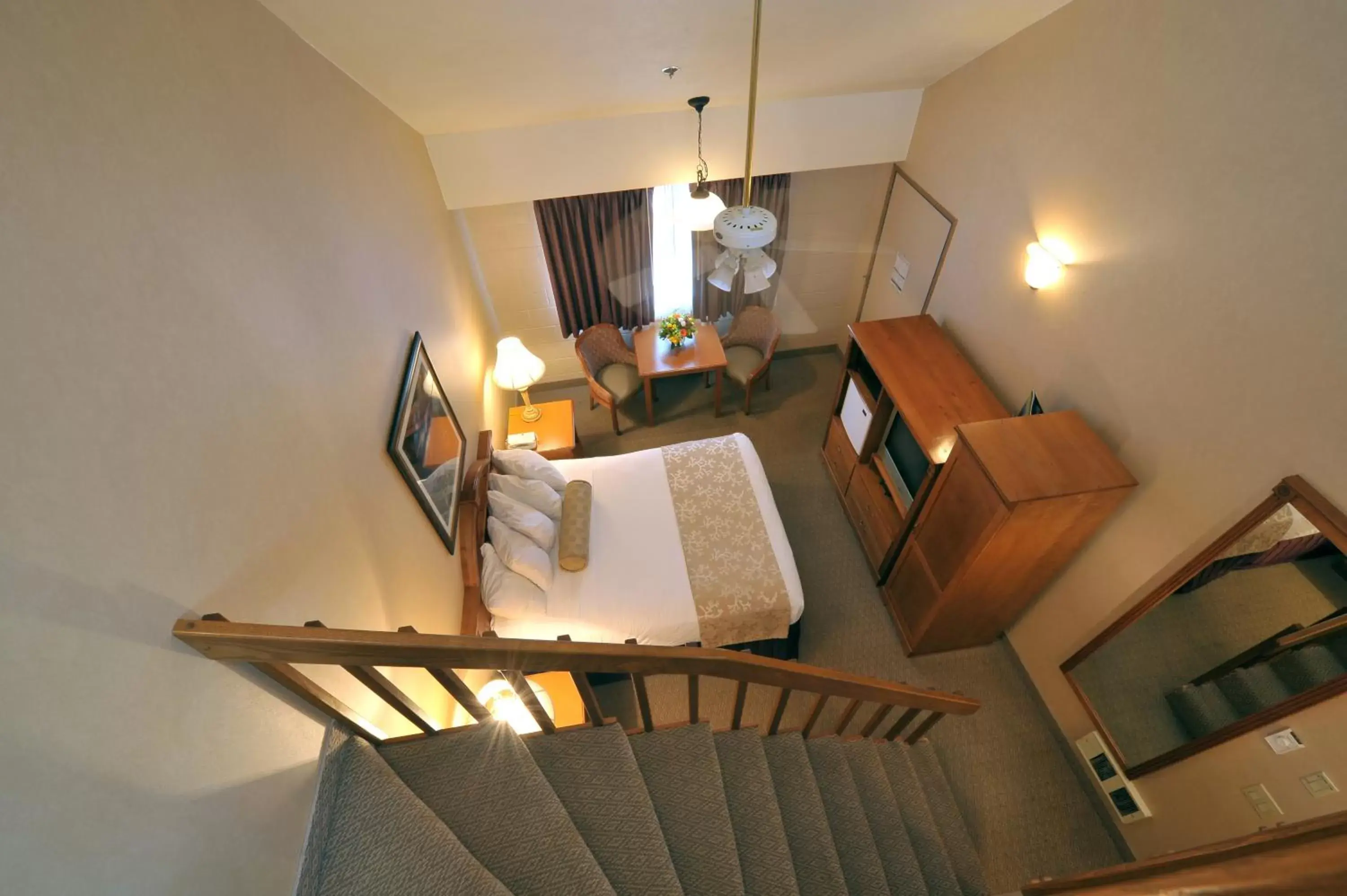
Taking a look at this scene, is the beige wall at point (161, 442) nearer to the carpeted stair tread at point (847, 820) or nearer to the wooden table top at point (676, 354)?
the carpeted stair tread at point (847, 820)

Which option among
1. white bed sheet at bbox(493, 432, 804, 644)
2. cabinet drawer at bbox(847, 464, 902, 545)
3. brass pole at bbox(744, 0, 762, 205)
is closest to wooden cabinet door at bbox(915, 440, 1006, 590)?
cabinet drawer at bbox(847, 464, 902, 545)

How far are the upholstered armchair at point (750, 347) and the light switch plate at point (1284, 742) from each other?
3348mm

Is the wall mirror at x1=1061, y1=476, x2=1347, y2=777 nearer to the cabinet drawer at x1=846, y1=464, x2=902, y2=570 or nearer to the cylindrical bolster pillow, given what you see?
the cabinet drawer at x1=846, y1=464, x2=902, y2=570

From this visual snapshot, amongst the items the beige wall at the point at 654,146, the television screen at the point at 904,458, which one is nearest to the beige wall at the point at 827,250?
the beige wall at the point at 654,146

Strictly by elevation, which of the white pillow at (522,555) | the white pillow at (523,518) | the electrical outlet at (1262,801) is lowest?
the electrical outlet at (1262,801)

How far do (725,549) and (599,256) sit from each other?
2.56m

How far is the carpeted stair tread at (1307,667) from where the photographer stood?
1.63 meters

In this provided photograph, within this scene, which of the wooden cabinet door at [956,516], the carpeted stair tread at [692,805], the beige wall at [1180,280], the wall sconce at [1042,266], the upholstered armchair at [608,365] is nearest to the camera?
the carpeted stair tread at [692,805]

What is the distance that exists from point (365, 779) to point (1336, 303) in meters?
2.93

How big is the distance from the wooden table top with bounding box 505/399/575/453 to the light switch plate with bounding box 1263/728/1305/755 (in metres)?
3.57

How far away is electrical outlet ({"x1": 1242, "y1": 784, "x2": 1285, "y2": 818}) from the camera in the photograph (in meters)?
1.86

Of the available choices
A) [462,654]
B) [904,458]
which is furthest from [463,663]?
[904,458]

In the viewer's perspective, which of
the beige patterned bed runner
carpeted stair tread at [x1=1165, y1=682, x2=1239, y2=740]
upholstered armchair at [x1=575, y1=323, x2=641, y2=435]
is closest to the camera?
carpeted stair tread at [x1=1165, y1=682, x2=1239, y2=740]

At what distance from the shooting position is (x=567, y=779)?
151 centimetres
